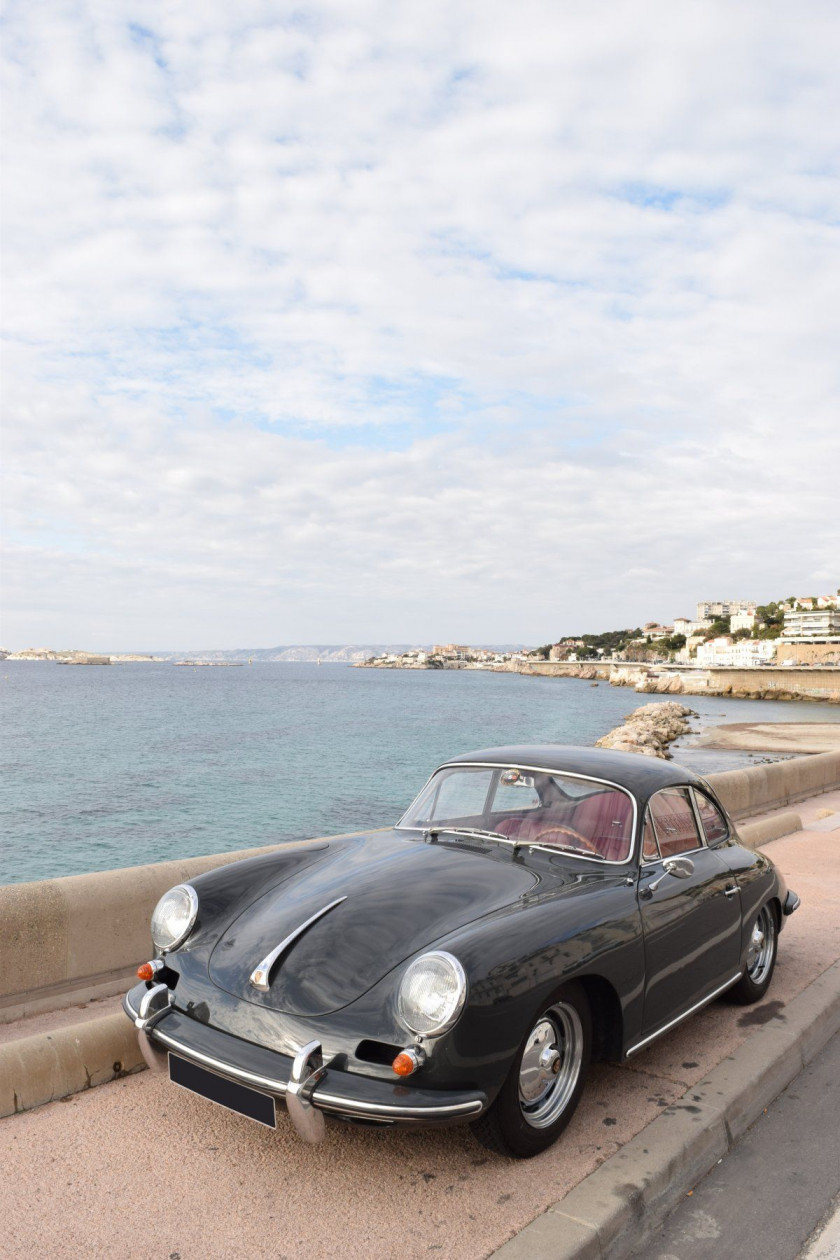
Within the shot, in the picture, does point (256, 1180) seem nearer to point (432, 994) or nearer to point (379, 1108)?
point (379, 1108)

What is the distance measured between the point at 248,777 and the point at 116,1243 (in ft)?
110

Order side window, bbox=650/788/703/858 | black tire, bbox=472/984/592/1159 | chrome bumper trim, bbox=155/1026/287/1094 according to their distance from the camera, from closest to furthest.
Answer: chrome bumper trim, bbox=155/1026/287/1094, black tire, bbox=472/984/592/1159, side window, bbox=650/788/703/858

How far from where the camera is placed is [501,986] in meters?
3.21

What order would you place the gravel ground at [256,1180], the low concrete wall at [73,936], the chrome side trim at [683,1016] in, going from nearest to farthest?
1. the gravel ground at [256,1180]
2. the chrome side trim at [683,1016]
3. the low concrete wall at [73,936]

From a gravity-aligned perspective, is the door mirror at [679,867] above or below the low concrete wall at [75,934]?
above

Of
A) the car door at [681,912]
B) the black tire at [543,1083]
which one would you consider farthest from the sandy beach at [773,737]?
the black tire at [543,1083]

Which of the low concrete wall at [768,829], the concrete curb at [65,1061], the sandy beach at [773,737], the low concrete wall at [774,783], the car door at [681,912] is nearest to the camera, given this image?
the concrete curb at [65,1061]

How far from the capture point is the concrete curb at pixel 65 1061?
366cm

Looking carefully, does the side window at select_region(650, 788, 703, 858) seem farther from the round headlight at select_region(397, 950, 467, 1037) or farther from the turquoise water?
the turquoise water

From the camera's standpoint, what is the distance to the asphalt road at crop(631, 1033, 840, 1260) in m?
3.05

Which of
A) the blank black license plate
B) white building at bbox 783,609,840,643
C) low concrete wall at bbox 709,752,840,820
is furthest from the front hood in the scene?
white building at bbox 783,609,840,643

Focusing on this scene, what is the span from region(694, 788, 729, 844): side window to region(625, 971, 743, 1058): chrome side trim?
0.75m

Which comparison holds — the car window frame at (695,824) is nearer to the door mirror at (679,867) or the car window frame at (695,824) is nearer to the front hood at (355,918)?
the door mirror at (679,867)

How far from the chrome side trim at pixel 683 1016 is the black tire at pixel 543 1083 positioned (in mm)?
294
